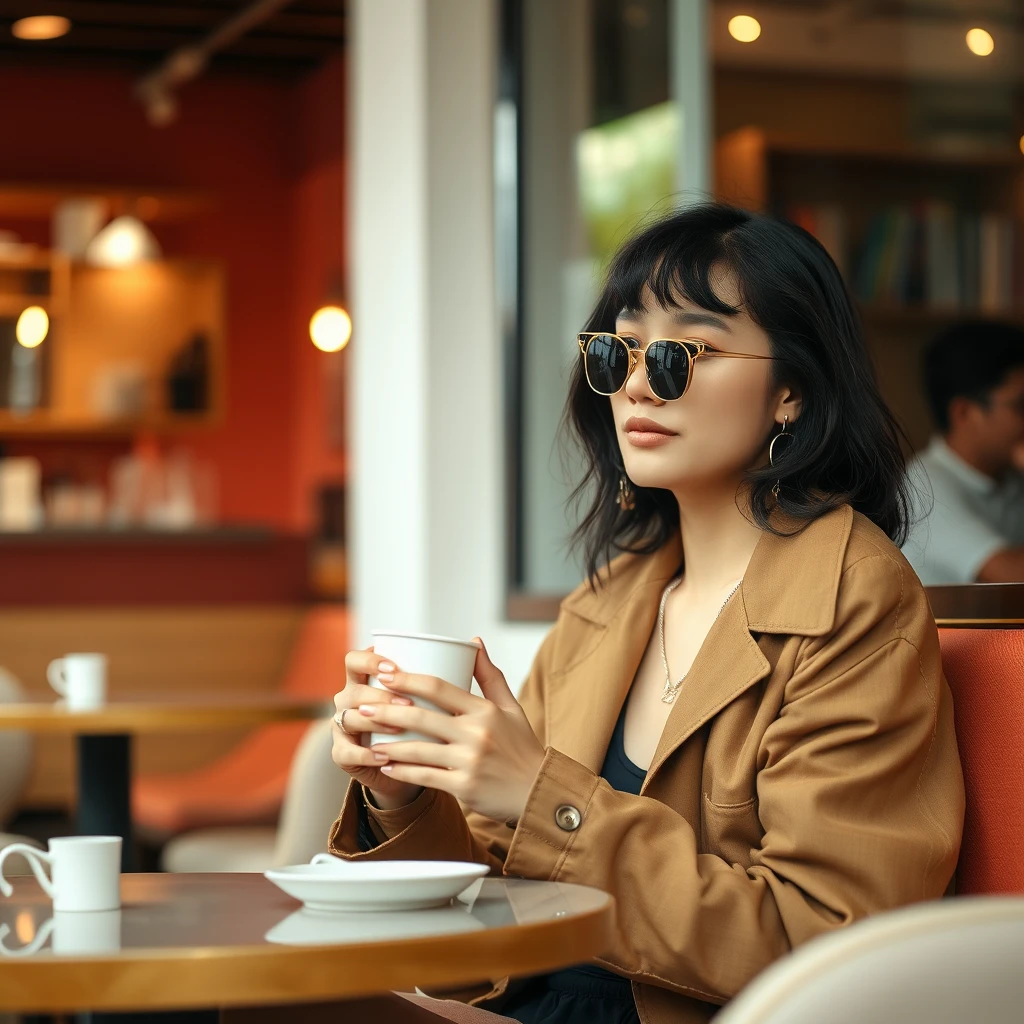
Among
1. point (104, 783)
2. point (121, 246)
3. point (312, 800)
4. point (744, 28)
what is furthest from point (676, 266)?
point (121, 246)

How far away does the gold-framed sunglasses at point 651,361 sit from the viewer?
167 centimetres

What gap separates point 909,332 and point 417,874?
455cm

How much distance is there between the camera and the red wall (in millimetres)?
8320

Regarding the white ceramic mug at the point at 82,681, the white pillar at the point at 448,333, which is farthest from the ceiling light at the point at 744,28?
the white ceramic mug at the point at 82,681

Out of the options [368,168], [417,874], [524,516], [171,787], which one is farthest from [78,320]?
[417,874]

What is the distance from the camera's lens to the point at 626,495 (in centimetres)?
197

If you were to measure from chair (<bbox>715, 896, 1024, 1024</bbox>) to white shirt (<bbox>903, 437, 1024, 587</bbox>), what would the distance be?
1.96 m

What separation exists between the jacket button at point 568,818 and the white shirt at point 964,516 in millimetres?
1511

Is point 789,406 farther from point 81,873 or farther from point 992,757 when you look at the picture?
point 81,873

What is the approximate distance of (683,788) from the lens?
1587mm

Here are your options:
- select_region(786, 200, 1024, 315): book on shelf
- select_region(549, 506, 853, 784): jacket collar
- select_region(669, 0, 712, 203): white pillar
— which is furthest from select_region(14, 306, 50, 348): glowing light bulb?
select_region(549, 506, 853, 784): jacket collar

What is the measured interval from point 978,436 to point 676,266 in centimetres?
260

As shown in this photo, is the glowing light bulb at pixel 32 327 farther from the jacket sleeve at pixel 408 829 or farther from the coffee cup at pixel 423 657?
the coffee cup at pixel 423 657

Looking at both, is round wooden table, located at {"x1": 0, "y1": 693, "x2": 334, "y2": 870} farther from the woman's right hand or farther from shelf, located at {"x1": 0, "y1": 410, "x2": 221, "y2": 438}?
shelf, located at {"x1": 0, "y1": 410, "x2": 221, "y2": 438}
